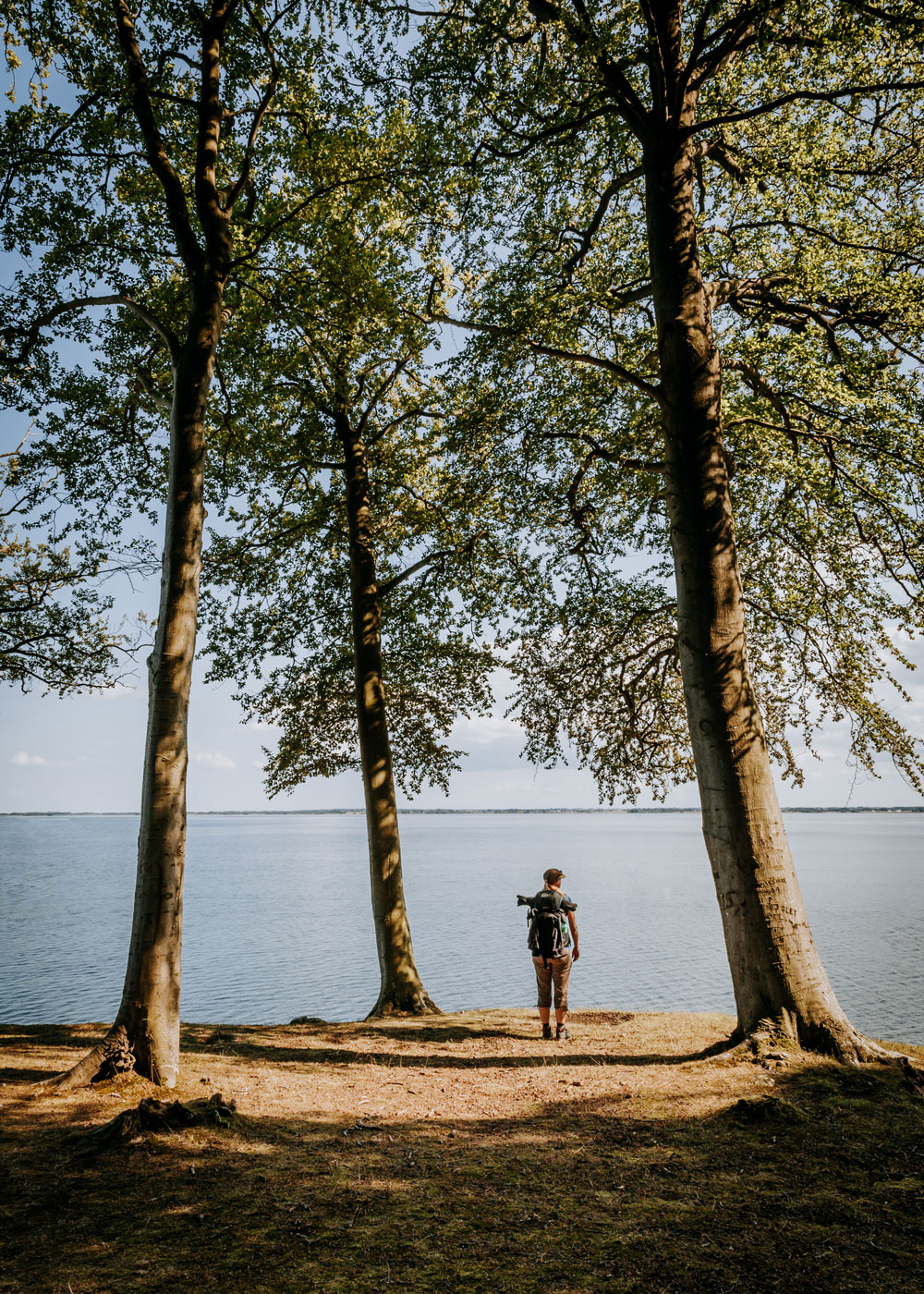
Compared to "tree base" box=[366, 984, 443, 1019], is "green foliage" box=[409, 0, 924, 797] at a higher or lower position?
higher

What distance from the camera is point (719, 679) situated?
7512 mm

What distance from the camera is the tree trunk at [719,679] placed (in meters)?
6.83

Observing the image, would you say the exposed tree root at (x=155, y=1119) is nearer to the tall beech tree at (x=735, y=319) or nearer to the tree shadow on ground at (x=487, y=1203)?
the tree shadow on ground at (x=487, y=1203)

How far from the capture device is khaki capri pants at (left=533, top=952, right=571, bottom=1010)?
9.62 metres

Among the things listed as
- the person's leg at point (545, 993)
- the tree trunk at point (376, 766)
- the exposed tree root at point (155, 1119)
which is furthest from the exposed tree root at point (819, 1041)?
the tree trunk at point (376, 766)

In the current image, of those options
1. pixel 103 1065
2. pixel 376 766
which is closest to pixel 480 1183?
pixel 103 1065

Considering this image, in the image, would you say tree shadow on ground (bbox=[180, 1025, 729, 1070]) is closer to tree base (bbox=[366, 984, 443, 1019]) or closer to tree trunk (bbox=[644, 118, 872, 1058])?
tree trunk (bbox=[644, 118, 872, 1058])

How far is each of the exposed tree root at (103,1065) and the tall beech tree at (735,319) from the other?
5.53m

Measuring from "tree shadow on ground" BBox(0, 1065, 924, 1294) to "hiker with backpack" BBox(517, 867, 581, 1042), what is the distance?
375 centimetres

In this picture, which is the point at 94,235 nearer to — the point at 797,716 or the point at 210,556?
the point at 210,556

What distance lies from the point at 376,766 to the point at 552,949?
4563 mm

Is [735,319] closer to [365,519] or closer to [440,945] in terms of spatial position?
[365,519]

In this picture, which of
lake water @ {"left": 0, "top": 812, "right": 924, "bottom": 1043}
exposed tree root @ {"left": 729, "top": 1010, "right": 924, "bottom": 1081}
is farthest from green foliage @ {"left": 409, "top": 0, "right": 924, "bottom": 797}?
lake water @ {"left": 0, "top": 812, "right": 924, "bottom": 1043}

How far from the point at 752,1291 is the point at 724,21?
1142cm
